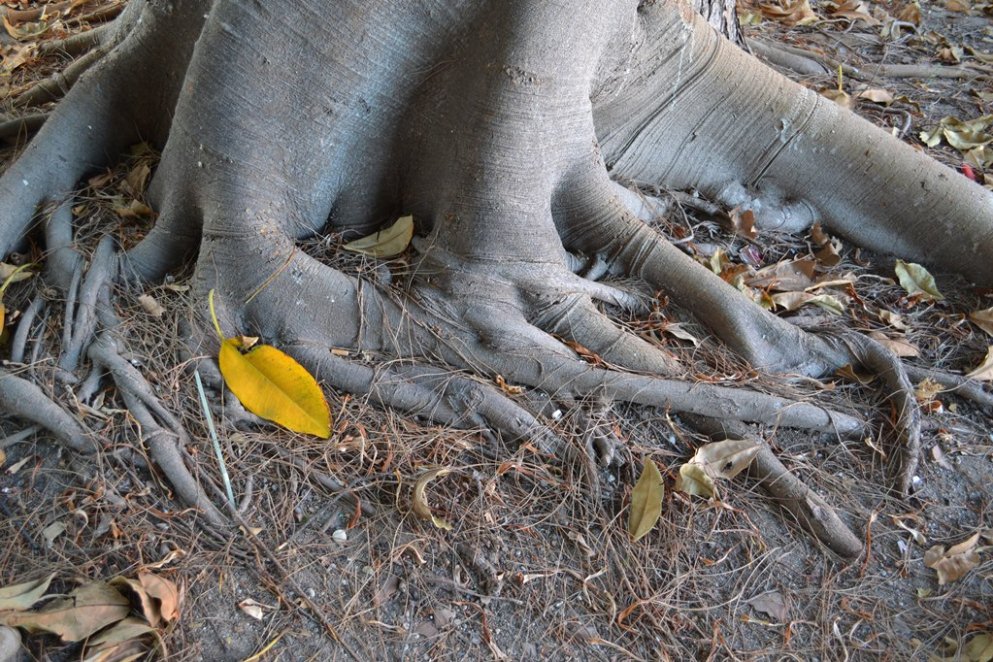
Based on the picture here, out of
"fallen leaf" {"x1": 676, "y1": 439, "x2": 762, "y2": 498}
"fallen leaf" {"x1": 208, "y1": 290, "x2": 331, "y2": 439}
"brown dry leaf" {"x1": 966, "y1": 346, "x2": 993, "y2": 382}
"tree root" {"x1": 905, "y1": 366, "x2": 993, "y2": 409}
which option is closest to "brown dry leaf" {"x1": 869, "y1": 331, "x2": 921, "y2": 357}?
"tree root" {"x1": 905, "y1": 366, "x2": 993, "y2": 409}

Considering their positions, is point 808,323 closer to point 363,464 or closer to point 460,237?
point 460,237

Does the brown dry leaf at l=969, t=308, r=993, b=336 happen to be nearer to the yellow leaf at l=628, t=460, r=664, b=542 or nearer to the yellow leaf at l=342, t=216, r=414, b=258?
the yellow leaf at l=628, t=460, r=664, b=542

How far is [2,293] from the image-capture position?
86.3 inches

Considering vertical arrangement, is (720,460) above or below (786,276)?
below

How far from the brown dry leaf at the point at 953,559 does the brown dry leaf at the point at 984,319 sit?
85 centimetres

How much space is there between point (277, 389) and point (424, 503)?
50 cm

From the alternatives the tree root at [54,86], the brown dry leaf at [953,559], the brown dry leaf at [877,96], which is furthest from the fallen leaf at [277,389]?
the brown dry leaf at [877,96]

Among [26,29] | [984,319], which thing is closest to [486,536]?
[984,319]

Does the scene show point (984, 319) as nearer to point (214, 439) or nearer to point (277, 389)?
point (277, 389)

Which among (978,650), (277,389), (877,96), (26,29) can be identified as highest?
(877,96)

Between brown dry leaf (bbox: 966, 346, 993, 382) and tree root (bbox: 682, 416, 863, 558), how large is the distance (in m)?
0.77

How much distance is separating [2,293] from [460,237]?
1327 millimetres

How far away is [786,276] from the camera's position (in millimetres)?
2709

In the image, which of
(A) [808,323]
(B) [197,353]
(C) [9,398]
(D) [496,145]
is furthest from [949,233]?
(C) [9,398]
